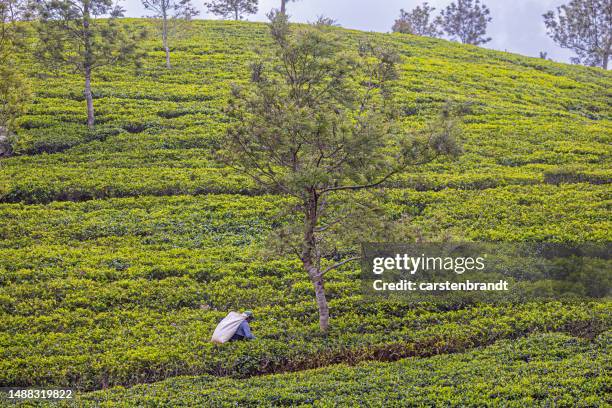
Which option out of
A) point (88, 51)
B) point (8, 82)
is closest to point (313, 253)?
point (8, 82)

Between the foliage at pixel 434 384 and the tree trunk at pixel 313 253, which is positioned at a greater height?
the tree trunk at pixel 313 253

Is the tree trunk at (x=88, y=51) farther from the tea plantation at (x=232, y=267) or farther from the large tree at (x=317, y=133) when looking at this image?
the large tree at (x=317, y=133)

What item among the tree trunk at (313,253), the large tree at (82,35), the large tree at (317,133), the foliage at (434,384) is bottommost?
the foliage at (434,384)

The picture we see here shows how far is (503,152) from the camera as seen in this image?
29156 millimetres

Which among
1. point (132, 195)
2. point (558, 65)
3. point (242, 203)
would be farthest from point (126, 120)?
point (558, 65)

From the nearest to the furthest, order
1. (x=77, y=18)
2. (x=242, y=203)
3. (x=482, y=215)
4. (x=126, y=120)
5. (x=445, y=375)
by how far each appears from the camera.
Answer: (x=445, y=375) → (x=482, y=215) → (x=242, y=203) → (x=77, y=18) → (x=126, y=120)

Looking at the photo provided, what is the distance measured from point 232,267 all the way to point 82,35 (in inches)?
728

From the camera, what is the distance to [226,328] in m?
14.9

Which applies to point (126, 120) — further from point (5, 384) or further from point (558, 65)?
point (558, 65)

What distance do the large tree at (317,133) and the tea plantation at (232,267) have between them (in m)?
1.24

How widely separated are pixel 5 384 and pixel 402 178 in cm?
1864

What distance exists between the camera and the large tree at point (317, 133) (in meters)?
12.8

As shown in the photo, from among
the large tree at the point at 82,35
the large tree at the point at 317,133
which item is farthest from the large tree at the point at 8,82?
the large tree at the point at 317,133

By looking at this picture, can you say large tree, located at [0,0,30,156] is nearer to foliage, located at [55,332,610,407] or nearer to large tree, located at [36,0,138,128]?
large tree, located at [36,0,138,128]
